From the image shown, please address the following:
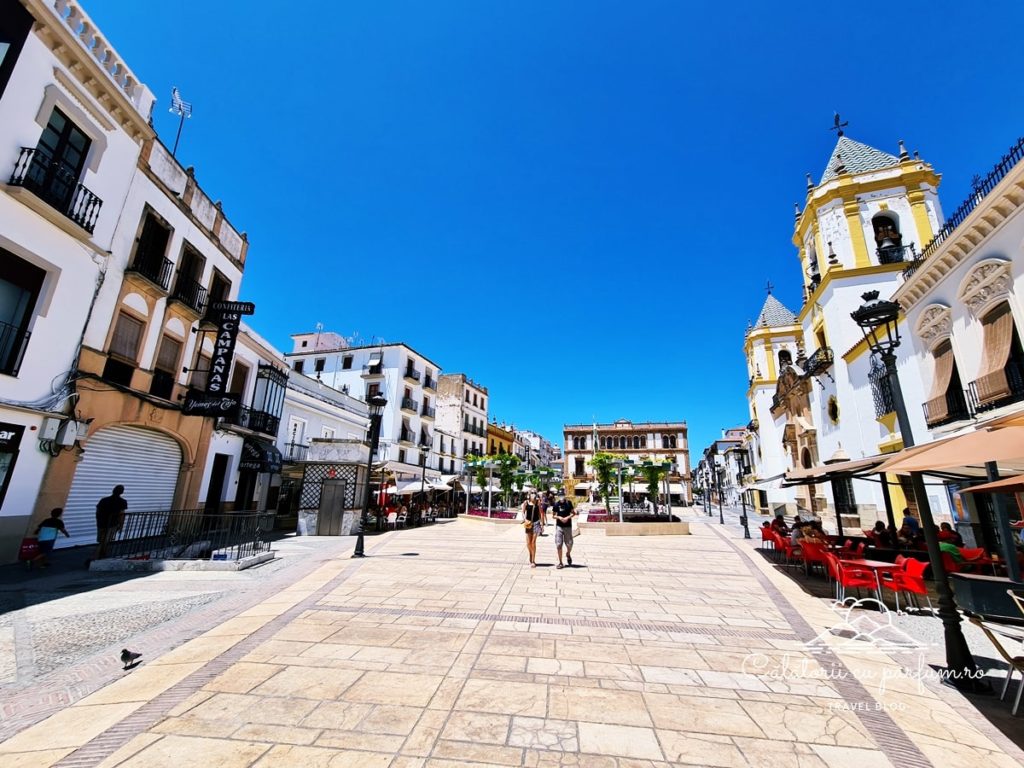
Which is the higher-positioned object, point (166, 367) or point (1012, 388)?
point (166, 367)

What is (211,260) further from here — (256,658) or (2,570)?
(256,658)

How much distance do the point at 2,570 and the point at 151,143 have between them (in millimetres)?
11593

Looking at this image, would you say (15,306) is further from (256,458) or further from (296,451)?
(296,451)

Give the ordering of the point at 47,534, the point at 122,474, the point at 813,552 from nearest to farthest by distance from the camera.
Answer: the point at 813,552
the point at 47,534
the point at 122,474

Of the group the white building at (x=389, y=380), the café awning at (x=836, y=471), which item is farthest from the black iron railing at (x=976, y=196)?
the white building at (x=389, y=380)

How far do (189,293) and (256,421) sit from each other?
5.83m

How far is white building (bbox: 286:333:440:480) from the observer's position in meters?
33.8

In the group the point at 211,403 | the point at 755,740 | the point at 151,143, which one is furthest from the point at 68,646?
the point at 151,143

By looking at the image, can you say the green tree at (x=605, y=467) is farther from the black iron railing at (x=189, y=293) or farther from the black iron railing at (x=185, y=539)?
the black iron railing at (x=189, y=293)

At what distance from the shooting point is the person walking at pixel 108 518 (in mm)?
9000

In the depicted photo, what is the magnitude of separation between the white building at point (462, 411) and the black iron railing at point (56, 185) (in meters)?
32.2

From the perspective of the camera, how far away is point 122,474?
12.0 metres

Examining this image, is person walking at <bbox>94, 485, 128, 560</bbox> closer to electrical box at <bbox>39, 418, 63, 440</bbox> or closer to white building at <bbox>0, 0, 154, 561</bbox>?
white building at <bbox>0, 0, 154, 561</bbox>

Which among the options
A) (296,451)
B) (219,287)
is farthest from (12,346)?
(296,451)
